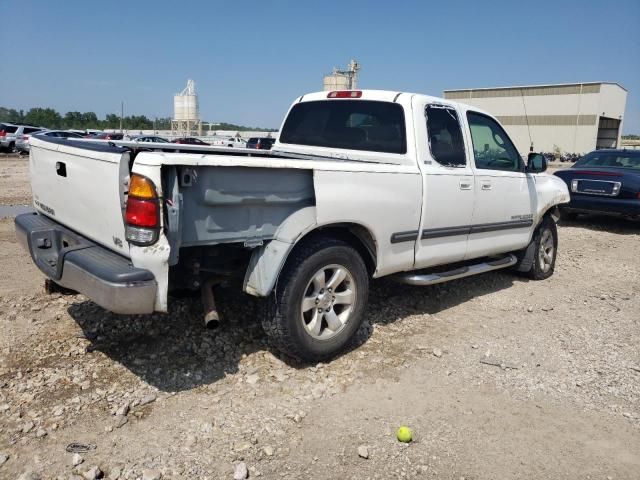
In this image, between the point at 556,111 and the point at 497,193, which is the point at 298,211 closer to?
the point at 497,193

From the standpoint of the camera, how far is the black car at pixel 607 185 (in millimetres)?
9922

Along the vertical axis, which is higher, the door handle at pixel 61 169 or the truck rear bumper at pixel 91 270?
the door handle at pixel 61 169

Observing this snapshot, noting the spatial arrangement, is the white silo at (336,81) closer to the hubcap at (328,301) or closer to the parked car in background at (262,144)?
the parked car in background at (262,144)

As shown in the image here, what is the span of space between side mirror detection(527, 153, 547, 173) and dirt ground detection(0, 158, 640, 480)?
1.58 m

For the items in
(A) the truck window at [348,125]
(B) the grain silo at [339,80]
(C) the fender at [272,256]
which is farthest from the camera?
(B) the grain silo at [339,80]

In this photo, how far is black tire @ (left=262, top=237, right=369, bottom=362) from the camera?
3.57m

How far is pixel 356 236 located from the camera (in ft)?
13.4

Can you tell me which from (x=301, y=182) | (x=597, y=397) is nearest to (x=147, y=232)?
(x=301, y=182)

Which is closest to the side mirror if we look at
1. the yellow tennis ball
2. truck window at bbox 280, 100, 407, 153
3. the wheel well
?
truck window at bbox 280, 100, 407, 153

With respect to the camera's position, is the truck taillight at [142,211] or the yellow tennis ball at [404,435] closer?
the truck taillight at [142,211]

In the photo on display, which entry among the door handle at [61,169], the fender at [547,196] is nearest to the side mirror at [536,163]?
the fender at [547,196]

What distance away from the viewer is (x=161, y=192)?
2.85 m

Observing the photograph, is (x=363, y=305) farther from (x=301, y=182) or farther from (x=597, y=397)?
(x=597, y=397)

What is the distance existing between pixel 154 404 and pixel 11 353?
1296 millimetres
